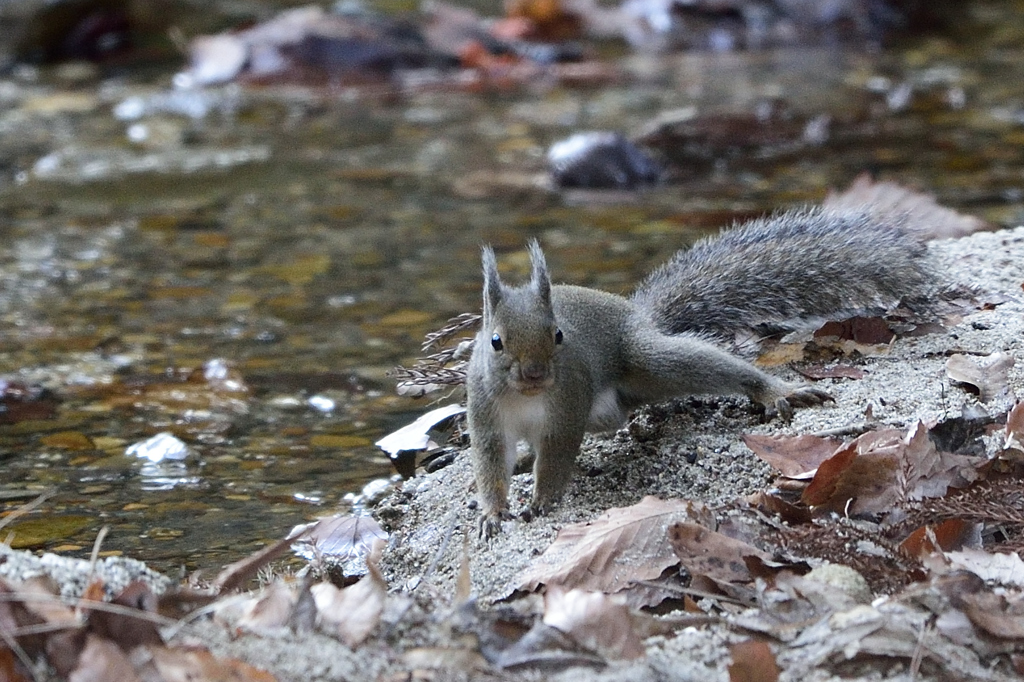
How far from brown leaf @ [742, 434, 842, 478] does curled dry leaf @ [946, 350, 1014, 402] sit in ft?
1.21

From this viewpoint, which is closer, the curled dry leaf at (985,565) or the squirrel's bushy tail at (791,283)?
the curled dry leaf at (985,565)

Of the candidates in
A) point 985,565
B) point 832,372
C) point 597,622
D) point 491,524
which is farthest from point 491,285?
point 985,565

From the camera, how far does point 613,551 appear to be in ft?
8.16

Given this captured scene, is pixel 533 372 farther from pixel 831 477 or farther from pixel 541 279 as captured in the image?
pixel 831 477

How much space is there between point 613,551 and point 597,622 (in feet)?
1.33

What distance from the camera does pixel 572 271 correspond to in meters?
5.23

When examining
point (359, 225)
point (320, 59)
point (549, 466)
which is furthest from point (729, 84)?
point (549, 466)

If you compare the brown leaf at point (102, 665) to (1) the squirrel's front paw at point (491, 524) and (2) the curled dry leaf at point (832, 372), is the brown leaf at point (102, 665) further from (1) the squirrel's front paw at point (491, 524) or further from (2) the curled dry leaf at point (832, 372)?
(2) the curled dry leaf at point (832, 372)

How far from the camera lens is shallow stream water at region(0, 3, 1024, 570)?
368 centimetres

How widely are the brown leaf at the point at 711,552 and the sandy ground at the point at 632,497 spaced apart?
0.19 m

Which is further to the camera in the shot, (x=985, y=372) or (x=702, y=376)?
(x=702, y=376)

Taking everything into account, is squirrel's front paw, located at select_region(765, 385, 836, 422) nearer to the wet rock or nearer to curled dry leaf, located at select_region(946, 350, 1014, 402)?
curled dry leaf, located at select_region(946, 350, 1014, 402)

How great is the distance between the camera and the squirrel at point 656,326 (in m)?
2.99

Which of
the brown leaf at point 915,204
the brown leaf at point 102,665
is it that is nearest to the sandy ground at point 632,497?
the brown leaf at point 102,665
